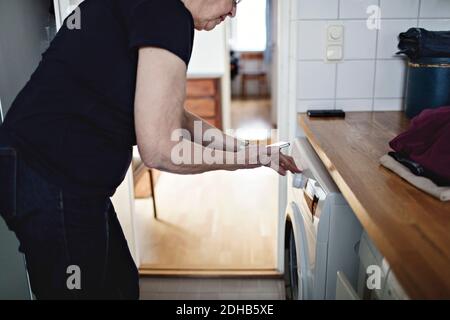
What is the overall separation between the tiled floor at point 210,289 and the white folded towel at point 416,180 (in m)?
1.10

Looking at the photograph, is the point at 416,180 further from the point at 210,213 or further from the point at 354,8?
the point at 210,213

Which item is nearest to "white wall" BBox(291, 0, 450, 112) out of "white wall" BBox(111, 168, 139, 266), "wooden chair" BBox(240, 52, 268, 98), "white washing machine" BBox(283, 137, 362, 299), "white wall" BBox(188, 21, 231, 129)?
"white washing machine" BBox(283, 137, 362, 299)

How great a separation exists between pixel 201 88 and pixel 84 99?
3414 millimetres

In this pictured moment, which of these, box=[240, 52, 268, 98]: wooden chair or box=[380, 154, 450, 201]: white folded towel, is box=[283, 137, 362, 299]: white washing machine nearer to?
box=[380, 154, 450, 201]: white folded towel

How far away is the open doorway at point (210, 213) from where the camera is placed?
2260 millimetres

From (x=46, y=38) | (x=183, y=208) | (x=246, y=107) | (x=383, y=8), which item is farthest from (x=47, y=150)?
(x=246, y=107)

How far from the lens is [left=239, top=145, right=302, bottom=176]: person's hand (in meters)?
1.06

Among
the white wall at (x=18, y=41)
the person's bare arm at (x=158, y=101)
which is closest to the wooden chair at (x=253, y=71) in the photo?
the white wall at (x=18, y=41)

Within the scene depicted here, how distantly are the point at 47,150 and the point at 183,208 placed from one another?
2062 mm

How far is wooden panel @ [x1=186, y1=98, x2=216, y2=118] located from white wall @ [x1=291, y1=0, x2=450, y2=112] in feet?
8.48

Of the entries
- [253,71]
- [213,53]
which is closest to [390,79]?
[213,53]

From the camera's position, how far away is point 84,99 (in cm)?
91

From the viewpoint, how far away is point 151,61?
815 millimetres
